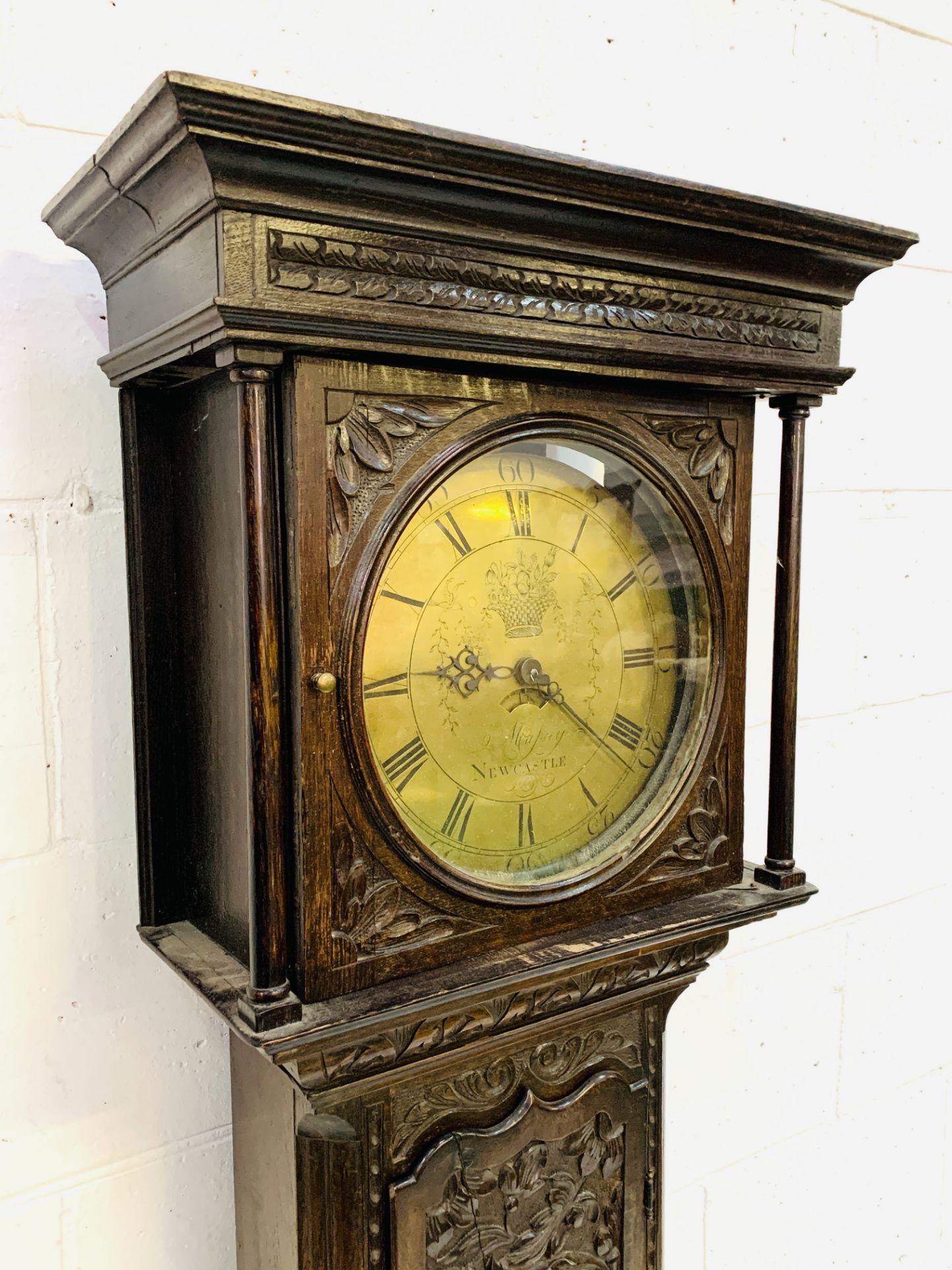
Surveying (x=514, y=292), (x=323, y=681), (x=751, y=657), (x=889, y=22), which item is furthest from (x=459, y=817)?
(x=889, y=22)

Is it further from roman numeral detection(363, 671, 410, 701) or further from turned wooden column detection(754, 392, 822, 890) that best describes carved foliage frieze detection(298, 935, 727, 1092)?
roman numeral detection(363, 671, 410, 701)

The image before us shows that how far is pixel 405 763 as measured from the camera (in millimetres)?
763

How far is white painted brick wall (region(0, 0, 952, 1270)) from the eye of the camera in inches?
34.8

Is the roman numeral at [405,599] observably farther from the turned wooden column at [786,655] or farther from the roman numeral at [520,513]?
the turned wooden column at [786,655]

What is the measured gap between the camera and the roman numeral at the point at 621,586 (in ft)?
2.81

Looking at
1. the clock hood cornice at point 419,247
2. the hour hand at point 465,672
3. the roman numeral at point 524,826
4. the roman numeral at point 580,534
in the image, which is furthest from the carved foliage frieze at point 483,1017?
the clock hood cornice at point 419,247

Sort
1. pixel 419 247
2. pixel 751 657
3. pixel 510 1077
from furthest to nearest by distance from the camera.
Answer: pixel 751 657 < pixel 510 1077 < pixel 419 247

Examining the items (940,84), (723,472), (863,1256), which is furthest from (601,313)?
(863,1256)

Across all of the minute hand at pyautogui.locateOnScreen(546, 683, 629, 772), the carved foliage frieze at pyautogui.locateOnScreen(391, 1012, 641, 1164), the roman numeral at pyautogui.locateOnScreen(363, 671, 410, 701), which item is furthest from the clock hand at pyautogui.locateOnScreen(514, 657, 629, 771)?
the carved foliage frieze at pyautogui.locateOnScreen(391, 1012, 641, 1164)

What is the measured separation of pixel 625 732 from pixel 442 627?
0.22 m

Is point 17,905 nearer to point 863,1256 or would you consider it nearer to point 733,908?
point 733,908

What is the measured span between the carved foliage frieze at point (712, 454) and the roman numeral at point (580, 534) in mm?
98

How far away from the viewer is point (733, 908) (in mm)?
918

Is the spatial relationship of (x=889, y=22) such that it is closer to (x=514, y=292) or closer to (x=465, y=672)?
(x=514, y=292)
